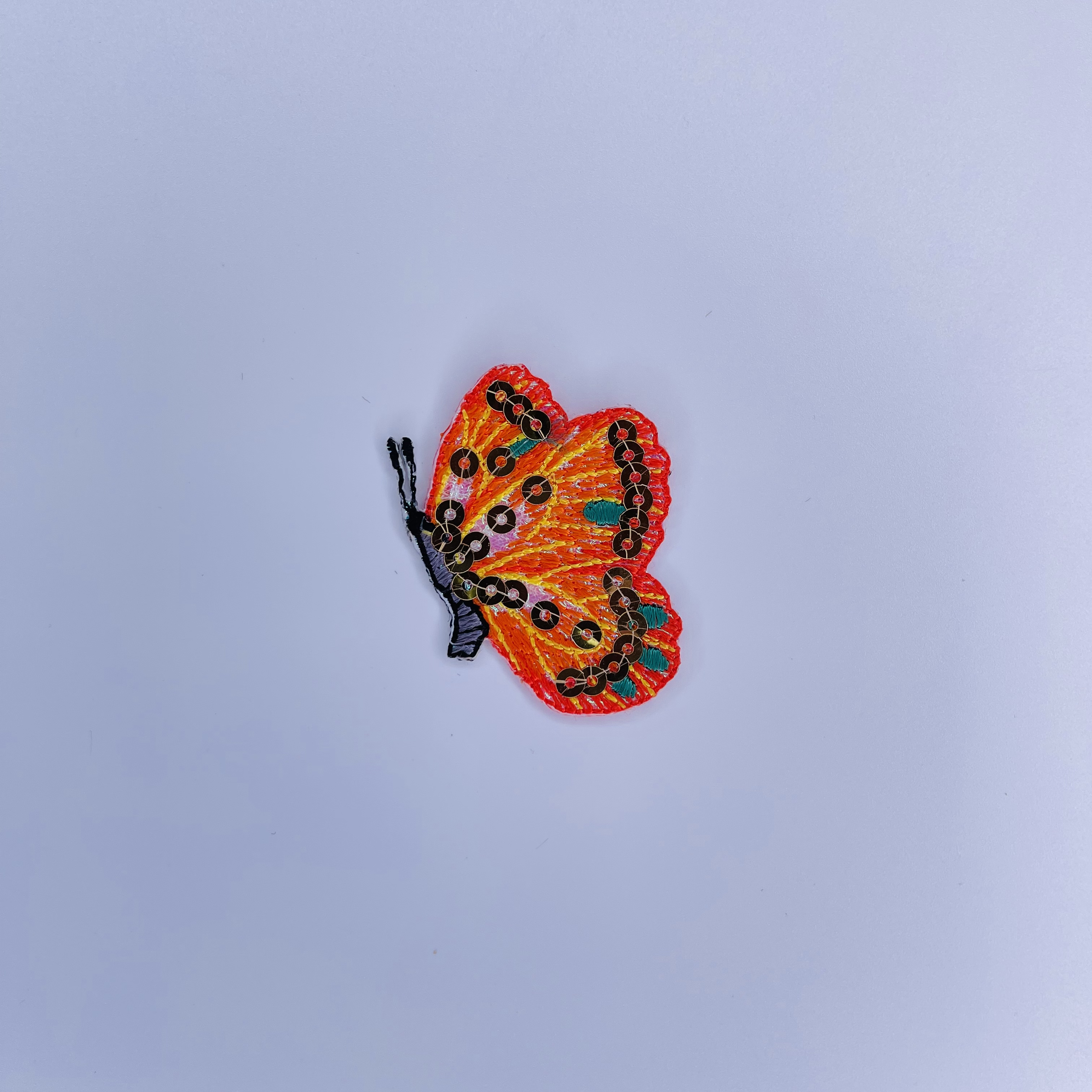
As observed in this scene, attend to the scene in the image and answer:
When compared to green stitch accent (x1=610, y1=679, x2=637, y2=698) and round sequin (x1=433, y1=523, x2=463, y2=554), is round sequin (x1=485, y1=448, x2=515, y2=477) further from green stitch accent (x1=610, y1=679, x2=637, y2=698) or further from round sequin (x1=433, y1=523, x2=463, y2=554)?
green stitch accent (x1=610, y1=679, x2=637, y2=698)

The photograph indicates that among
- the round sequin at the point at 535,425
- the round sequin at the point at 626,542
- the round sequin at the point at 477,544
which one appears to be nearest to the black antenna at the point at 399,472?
the round sequin at the point at 477,544

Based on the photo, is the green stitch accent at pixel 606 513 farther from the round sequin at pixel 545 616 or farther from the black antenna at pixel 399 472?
the black antenna at pixel 399 472

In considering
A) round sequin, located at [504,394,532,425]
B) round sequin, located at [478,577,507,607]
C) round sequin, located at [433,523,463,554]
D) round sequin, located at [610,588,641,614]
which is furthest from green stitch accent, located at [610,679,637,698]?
round sequin, located at [504,394,532,425]

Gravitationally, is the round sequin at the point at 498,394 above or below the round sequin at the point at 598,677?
above

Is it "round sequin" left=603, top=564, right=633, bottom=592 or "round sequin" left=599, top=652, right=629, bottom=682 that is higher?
"round sequin" left=603, top=564, right=633, bottom=592

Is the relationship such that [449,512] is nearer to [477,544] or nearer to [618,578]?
[477,544]

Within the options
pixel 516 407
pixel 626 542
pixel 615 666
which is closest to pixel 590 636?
pixel 615 666

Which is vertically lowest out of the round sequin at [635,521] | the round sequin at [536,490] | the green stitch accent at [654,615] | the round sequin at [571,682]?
the round sequin at [571,682]
